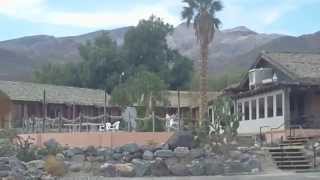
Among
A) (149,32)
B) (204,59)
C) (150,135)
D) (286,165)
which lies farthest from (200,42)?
(149,32)

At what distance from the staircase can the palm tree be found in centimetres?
1646

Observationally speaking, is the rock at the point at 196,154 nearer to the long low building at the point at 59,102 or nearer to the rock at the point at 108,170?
the rock at the point at 108,170

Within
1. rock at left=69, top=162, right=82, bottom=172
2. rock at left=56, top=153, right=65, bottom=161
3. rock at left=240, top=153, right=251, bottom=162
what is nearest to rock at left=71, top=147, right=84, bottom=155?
rock at left=56, top=153, right=65, bottom=161

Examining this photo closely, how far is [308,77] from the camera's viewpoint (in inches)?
1364

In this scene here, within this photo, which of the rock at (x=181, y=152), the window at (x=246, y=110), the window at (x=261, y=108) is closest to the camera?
the rock at (x=181, y=152)

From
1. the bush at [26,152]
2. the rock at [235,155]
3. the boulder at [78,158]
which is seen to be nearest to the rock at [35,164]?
the bush at [26,152]

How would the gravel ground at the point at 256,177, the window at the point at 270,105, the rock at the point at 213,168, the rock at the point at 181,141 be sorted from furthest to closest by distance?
the window at the point at 270,105 < the rock at the point at 181,141 < the rock at the point at 213,168 < the gravel ground at the point at 256,177

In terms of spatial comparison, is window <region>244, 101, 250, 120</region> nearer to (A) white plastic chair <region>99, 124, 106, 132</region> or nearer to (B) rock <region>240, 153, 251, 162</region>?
(A) white plastic chair <region>99, 124, 106, 132</region>

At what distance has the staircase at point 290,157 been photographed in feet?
88.6

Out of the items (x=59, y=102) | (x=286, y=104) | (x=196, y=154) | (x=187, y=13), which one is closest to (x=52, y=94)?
(x=59, y=102)

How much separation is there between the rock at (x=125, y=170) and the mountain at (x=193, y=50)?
94335mm

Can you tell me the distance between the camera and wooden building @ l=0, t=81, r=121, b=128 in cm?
5547

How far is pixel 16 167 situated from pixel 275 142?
12.2 m

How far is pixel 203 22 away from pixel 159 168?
21904mm
